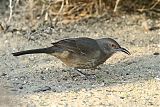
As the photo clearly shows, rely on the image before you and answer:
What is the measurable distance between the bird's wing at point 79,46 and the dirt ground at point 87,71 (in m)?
0.36

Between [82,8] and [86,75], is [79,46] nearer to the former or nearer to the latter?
[86,75]

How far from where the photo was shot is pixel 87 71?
290 inches

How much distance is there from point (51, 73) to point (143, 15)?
3292 mm

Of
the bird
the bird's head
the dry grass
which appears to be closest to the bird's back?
the bird

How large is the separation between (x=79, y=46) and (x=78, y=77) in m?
0.41

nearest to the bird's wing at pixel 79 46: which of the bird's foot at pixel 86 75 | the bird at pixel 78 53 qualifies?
the bird at pixel 78 53

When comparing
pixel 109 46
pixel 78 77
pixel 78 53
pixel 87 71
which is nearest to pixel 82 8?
pixel 87 71

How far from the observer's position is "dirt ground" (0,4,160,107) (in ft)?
19.7

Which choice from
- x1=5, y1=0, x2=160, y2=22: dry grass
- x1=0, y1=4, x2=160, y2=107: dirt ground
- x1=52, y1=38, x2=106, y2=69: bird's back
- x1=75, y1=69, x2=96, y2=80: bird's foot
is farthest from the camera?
x1=5, y1=0, x2=160, y2=22: dry grass

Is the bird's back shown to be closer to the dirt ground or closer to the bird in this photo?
the bird

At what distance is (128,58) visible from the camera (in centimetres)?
780

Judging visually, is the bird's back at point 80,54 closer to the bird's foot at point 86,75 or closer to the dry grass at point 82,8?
the bird's foot at point 86,75

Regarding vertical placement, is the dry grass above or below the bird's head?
above

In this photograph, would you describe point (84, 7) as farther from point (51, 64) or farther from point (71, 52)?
point (71, 52)
